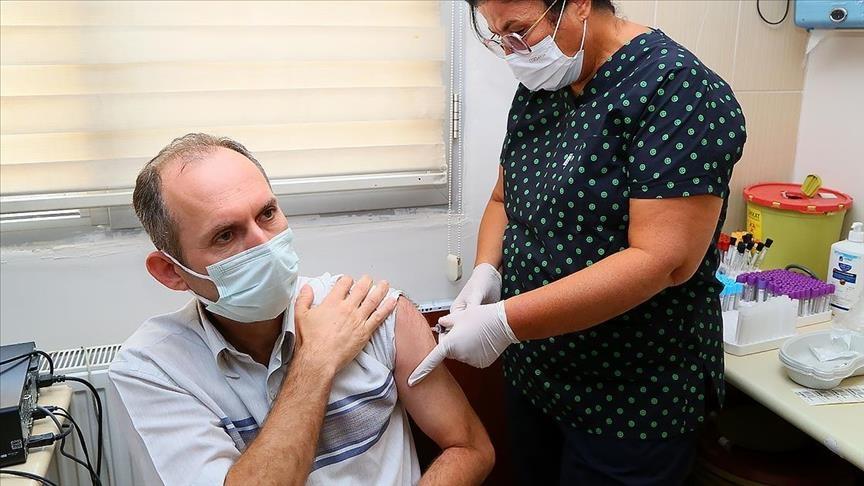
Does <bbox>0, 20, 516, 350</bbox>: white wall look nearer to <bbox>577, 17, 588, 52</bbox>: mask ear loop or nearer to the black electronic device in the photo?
the black electronic device

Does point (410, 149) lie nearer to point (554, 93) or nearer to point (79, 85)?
point (554, 93)

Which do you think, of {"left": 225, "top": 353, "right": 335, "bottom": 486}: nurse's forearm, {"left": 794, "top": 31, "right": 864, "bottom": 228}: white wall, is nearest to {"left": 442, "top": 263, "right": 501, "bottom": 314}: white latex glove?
{"left": 225, "top": 353, "right": 335, "bottom": 486}: nurse's forearm

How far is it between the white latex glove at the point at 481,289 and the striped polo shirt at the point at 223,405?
0.54ft

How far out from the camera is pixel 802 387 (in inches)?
57.3

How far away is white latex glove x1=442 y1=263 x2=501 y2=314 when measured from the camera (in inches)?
58.5

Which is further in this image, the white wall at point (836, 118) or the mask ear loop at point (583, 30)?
the white wall at point (836, 118)

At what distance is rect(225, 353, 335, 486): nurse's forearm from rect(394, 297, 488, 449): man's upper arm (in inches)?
7.1

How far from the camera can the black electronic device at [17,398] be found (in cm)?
128

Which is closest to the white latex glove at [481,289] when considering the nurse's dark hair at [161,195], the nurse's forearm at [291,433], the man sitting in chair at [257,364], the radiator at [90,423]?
the man sitting in chair at [257,364]

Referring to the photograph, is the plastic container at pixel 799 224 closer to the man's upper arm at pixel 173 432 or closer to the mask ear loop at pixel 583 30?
the mask ear loop at pixel 583 30

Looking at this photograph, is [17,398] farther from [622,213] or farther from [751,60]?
[751,60]

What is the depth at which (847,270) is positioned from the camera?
5.75ft

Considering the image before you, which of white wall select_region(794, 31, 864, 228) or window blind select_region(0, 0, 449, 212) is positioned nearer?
window blind select_region(0, 0, 449, 212)

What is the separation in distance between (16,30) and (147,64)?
286 mm
